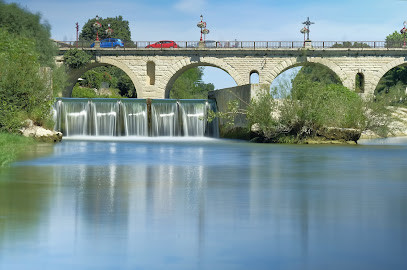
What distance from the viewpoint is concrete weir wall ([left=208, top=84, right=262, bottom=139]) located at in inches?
989

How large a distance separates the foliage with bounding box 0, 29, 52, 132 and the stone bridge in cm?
2379

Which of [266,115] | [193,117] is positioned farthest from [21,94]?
[193,117]

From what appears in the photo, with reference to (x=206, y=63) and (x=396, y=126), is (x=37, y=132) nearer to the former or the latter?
(x=396, y=126)

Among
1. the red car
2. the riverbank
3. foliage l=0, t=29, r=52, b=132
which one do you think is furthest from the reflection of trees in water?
the red car

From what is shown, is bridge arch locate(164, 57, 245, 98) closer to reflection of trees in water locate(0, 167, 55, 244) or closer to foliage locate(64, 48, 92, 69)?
foliage locate(64, 48, 92, 69)

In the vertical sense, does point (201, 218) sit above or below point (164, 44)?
below

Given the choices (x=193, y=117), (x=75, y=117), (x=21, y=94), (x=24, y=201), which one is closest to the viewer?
(x=24, y=201)

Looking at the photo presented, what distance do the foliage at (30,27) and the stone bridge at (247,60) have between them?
568cm

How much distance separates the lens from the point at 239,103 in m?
27.1

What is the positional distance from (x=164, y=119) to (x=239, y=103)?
515 centimetres

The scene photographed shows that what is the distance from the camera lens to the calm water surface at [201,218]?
5.25 m

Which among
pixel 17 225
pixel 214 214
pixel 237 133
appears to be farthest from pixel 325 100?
pixel 17 225

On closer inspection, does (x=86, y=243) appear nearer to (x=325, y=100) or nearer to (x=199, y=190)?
(x=199, y=190)

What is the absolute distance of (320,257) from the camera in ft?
17.4
